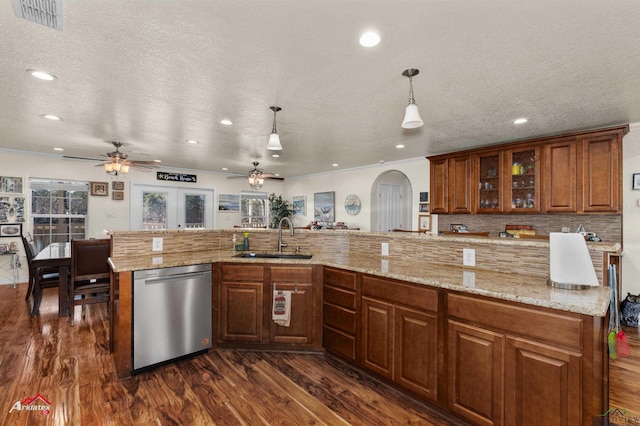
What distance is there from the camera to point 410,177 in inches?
246

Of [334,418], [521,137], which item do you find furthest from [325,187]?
[334,418]

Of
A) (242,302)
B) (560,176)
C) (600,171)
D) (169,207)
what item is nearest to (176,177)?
(169,207)

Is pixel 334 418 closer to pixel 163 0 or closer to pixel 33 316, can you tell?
pixel 163 0

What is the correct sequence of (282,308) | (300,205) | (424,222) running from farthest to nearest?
(300,205), (424,222), (282,308)

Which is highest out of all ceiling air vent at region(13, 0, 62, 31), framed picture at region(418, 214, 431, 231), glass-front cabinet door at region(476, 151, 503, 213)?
ceiling air vent at region(13, 0, 62, 31)

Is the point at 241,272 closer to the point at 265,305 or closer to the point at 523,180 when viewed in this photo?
the point at 265,305

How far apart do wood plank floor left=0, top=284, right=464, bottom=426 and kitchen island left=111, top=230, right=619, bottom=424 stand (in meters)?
0.18

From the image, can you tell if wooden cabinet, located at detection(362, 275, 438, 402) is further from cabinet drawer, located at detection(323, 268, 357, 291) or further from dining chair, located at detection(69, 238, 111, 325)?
dining chair, located at detection(69, 238, 111, 325)

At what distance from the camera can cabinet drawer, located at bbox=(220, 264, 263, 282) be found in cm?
280

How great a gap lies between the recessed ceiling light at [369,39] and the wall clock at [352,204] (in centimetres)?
561

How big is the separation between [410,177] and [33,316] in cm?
634

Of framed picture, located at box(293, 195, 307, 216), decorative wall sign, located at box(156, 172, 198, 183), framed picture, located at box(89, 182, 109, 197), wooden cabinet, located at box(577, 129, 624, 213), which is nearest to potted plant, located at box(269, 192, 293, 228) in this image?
framed picture, located at box(293, 195, 307, 216)

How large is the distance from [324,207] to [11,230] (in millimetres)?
→ 6467

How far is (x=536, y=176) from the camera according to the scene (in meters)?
4.17
